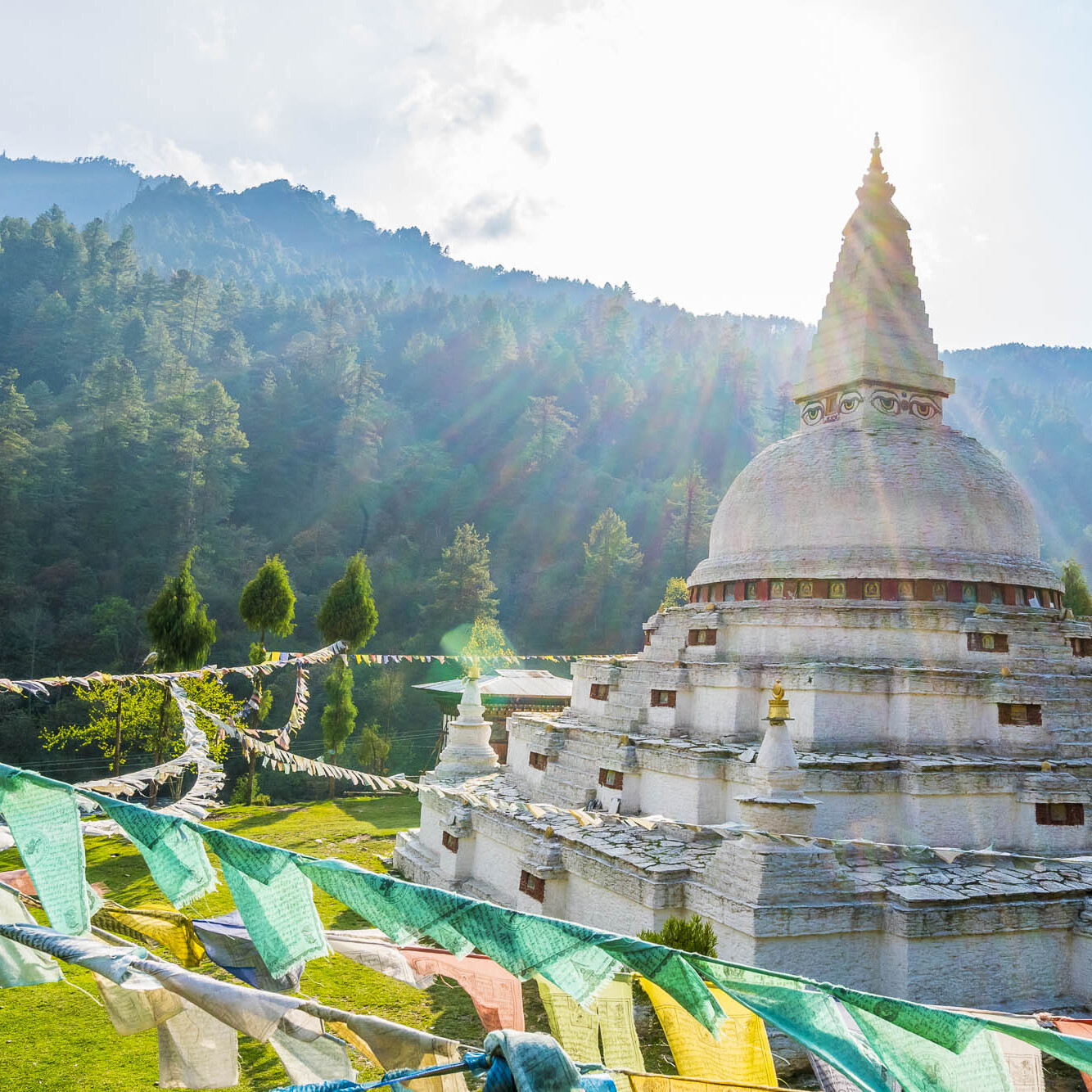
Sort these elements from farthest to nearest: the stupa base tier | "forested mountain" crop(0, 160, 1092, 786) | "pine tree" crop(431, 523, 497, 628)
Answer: "pine tree" crop(431, 523, 497, 628), "forested mountain" crop(0, 160, 1092, 786), the stupa base tier

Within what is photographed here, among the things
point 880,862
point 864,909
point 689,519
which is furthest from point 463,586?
point 864,909

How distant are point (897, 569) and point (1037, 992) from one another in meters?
6.81

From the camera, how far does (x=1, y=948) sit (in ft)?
15.0

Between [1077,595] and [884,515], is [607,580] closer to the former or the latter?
[1077,595]

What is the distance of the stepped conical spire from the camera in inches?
707

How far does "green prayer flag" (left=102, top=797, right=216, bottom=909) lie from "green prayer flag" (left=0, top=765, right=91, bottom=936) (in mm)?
390

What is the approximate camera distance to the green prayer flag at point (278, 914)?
13.6 feet

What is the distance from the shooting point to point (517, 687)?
29391 mm

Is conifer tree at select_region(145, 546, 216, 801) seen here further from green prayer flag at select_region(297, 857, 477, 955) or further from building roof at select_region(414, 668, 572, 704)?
green prayer flag at select_region(297, 857, 477, 955)

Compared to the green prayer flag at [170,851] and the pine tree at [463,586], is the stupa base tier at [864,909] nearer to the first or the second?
the green prayer flag at [170,851]

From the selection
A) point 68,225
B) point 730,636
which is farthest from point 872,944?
point 68,225

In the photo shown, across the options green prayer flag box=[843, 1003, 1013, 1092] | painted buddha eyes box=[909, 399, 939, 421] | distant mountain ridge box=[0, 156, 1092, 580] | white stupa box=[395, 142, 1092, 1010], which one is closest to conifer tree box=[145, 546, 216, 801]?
white stupa box=[395, 142, 1092, 1010]

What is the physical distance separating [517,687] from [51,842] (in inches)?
988

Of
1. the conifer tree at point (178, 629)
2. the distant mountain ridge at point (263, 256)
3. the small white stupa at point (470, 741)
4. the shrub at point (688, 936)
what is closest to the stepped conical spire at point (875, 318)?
the small white stupa at point (470, 741)
